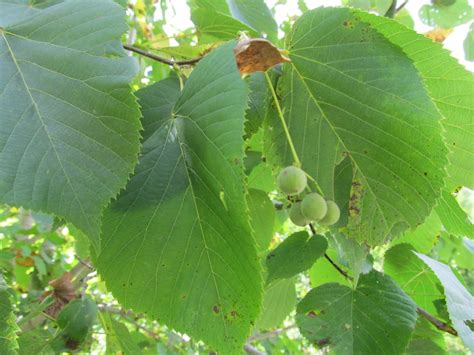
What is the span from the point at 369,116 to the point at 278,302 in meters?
1.24

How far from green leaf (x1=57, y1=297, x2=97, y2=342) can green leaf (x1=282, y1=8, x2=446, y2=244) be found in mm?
969

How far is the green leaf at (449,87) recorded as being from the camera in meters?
1.08

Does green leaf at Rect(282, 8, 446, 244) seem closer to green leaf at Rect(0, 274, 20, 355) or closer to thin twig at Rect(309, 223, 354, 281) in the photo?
thin twig at Rect(309, 223, 354, 281)

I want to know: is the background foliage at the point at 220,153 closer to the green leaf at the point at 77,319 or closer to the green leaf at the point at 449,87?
the green leaf at the point at 449,87

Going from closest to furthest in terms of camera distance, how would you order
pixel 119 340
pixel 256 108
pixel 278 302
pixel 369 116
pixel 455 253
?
pixel 369 116 < pixel 256 108 < pixel 119 340 < pixel 278 302 < pixel 455 253

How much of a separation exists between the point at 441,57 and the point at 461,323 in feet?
2.39

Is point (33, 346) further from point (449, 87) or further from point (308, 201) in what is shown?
point (449, 87)

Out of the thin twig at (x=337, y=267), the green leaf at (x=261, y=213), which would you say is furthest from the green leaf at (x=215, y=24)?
the thin twig at (x=337, y=267)

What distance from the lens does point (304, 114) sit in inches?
47.3

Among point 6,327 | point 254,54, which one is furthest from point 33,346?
point 254,54

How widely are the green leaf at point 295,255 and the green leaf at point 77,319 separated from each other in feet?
2.07

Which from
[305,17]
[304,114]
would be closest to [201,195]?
[304,114]

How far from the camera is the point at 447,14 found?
2.55 meters

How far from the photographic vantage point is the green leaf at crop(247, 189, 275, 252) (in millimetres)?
1659
